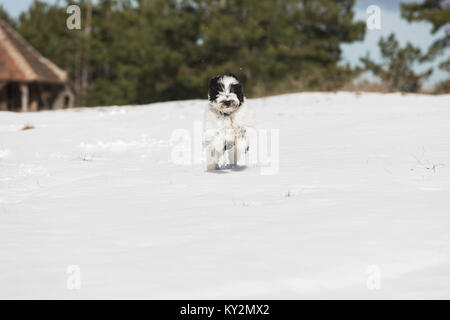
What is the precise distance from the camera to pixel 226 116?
7055 millimetres

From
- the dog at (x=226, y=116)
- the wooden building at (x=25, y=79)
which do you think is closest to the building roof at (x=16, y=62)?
the wooden building at (x=25, y=79)

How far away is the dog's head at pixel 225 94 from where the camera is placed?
6793 millimetres

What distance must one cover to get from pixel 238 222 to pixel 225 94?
2.50 metres

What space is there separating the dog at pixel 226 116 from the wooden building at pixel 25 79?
2564 centimetres

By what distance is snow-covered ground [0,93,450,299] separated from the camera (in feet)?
11.1

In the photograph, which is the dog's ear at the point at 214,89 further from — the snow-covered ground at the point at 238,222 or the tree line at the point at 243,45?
the tree line at the point at 243,45

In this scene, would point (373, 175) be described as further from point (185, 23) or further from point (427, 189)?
point (185, 23)

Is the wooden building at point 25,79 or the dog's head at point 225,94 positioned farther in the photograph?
the wooden building at point 25,79

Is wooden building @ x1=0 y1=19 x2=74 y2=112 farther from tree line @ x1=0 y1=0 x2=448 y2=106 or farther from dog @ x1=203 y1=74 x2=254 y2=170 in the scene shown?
dog @ x1=203 y1=74 x2=254 y2=170

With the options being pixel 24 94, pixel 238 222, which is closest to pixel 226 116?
pixel 238 222

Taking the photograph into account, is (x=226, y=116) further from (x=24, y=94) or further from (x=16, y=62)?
(x=24, y=94)
